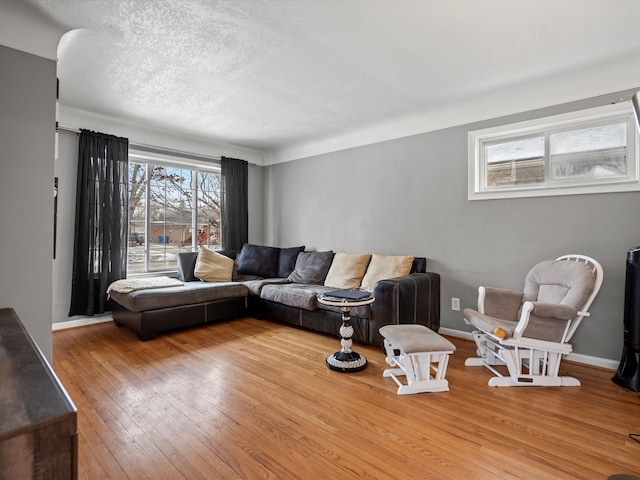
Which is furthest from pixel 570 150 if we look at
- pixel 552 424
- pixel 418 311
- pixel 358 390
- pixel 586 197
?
pixel 358 390

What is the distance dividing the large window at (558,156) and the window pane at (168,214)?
391cm

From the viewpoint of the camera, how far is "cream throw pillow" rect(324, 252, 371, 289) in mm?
3879

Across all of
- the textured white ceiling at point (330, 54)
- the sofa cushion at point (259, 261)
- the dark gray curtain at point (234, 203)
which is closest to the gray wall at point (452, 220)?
the textured white ceiling at point (330, 54)

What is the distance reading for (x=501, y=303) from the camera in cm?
280

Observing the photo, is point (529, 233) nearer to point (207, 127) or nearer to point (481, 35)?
point (481, 35)

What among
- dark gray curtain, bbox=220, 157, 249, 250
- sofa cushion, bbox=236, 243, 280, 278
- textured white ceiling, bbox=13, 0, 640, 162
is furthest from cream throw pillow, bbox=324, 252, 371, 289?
dark gray curtain, bbox=220, 157, 249, 250

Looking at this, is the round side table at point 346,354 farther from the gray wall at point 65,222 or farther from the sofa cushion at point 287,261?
the gray wall at point 65,222

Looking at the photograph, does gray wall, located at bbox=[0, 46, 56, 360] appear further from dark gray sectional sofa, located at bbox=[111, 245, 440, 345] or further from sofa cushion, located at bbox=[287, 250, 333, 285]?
sofa cushion, located at bbox=[287, 250, 333, 285]

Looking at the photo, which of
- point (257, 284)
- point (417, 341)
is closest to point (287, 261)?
point (257, 284)

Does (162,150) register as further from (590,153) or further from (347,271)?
(590,153)

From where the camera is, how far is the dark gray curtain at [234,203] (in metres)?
5.04

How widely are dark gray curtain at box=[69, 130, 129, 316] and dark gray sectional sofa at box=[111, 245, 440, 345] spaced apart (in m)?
0.36

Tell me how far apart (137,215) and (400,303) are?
362 cm

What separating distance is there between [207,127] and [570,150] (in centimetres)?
402
